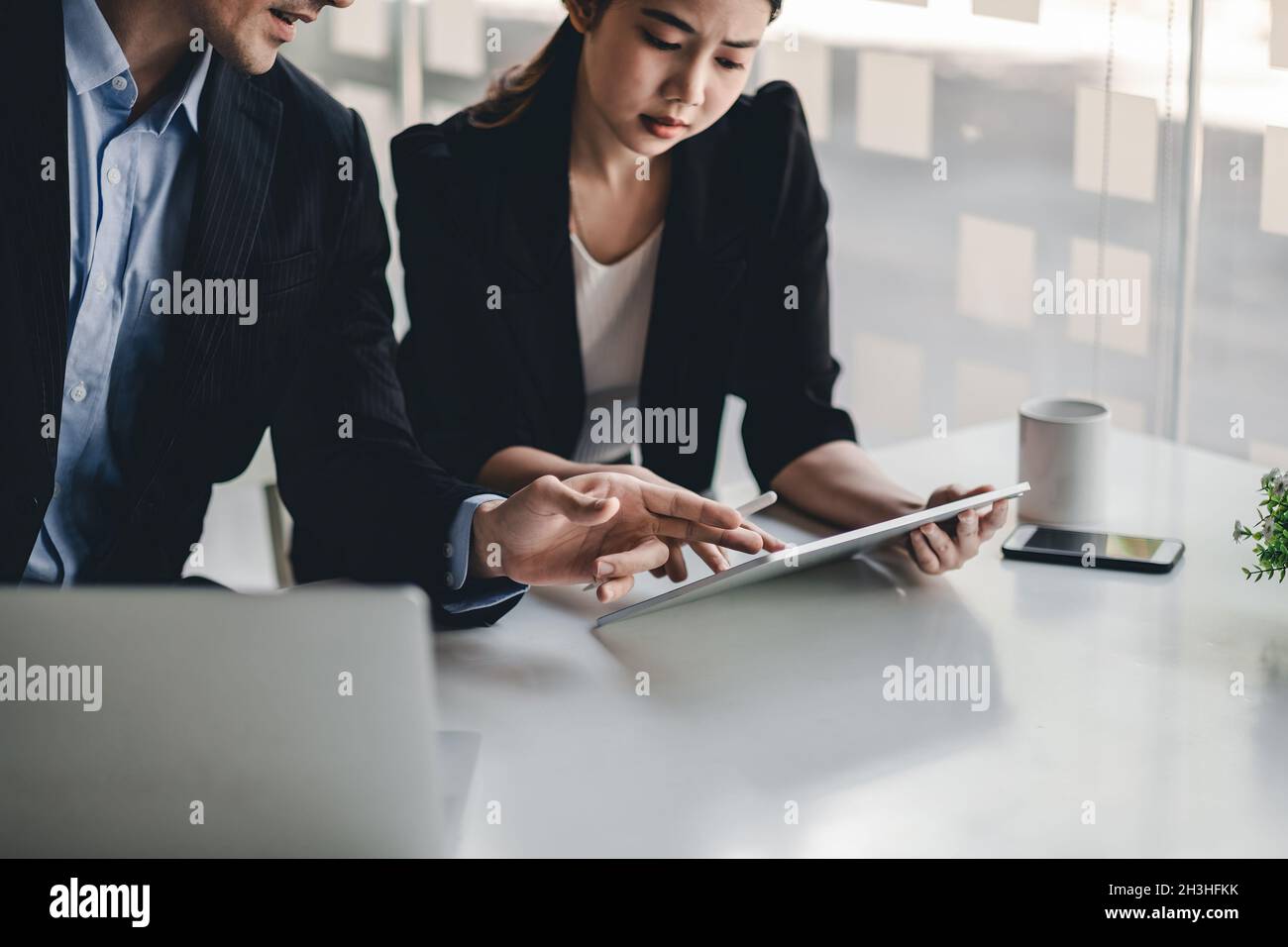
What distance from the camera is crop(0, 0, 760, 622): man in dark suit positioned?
1.41 metres

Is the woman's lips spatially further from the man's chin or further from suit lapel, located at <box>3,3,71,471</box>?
suit lapel, located at <box>3,3,71,471</box>

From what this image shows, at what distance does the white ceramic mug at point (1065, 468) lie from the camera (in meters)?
1.57

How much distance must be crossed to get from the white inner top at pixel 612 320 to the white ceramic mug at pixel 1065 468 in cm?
54

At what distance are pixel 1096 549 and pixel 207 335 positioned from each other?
39.0 inches

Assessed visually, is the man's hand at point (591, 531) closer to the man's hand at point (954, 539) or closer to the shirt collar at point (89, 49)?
the man's hand at point (954, 539)

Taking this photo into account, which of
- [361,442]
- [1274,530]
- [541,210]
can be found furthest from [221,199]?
[1274,530]

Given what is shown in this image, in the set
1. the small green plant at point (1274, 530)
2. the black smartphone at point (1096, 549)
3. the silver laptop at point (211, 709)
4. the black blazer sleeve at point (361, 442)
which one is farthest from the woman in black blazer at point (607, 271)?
the silver laptop at point (211, 709)

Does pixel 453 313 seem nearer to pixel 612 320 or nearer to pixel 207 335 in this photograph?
pixel 612 320

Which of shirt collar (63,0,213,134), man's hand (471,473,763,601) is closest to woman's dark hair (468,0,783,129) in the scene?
shirt collar (63,0,213,134)

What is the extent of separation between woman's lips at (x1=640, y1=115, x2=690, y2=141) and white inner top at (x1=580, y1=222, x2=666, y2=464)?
148mm
